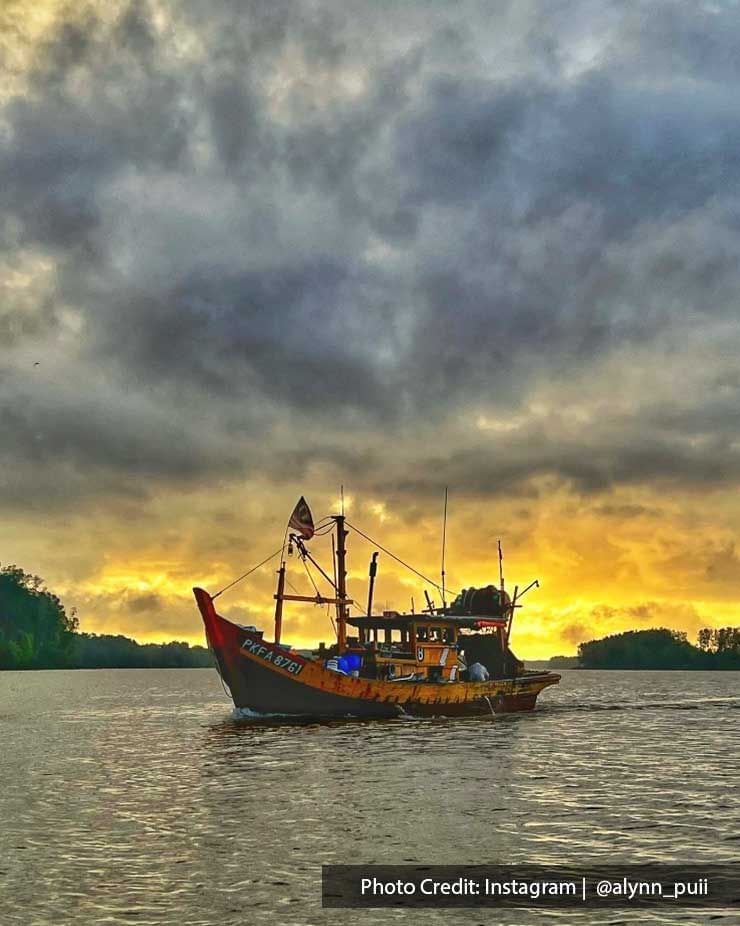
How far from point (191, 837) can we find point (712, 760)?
90.7ft

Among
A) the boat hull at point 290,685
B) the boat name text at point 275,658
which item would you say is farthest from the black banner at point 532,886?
the boat hull at point 290,685

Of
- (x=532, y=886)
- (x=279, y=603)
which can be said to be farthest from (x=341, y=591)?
(x=532, y=886)

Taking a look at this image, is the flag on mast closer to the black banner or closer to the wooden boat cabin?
the wooden boat cabin

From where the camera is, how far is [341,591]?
56.6m

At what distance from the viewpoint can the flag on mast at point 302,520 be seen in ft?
173

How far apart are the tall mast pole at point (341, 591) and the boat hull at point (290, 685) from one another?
3.08 metres

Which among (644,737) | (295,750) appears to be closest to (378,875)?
(295,750)

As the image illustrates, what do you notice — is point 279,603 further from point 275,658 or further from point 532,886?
point 532,886

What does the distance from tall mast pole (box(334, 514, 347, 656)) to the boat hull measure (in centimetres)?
308

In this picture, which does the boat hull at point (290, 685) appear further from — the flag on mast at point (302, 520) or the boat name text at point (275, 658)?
the flag on mast at point (302, 520)

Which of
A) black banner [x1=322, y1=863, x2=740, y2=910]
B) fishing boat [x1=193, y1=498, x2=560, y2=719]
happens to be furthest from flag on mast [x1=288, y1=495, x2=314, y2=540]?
black banner [x1=322, y1=863, x2=740, y2=910]

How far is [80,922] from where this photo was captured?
16578mm

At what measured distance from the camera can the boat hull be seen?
5316 cm

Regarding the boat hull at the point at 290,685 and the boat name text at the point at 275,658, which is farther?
the boat hull at the point at 290,685
